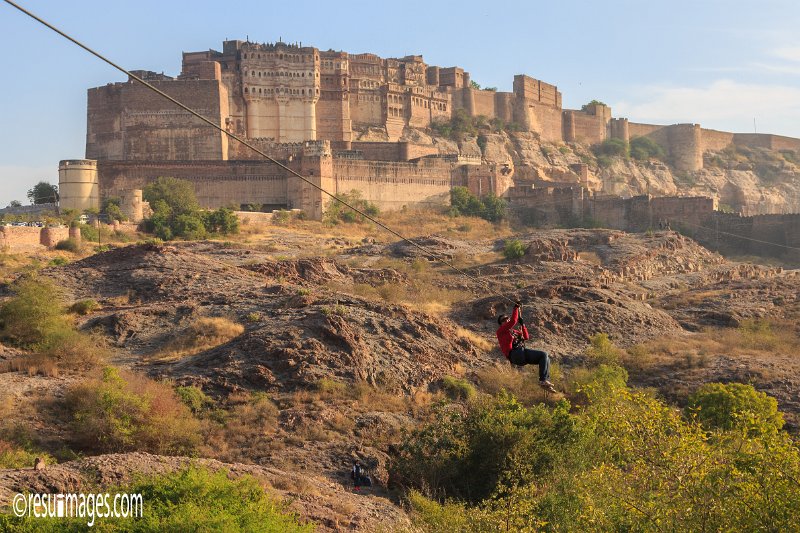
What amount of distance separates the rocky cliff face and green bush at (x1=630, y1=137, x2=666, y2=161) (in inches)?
30.5

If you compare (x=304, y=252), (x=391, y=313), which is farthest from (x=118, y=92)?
(x=391, y=313)

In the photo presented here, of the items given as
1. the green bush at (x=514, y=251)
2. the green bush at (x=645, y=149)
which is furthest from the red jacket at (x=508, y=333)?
the green bush at (x=645, y=149)

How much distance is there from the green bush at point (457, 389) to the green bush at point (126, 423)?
647cm

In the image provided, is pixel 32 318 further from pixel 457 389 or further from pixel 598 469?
pixel 598 469

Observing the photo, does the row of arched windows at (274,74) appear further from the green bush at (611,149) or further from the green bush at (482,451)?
the green bush at (482,451)

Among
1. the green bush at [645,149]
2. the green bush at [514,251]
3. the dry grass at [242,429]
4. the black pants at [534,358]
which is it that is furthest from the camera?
the green bush at [645,149]

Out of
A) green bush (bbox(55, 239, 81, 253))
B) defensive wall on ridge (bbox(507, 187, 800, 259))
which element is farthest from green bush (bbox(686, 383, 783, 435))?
defensive wall on ridge (bbox(507, 187, 800, 259))

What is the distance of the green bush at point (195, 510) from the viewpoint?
1235 cm

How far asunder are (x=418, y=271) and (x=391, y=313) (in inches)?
376

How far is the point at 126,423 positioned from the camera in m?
18.9

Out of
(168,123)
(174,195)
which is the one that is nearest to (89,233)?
(174,195)

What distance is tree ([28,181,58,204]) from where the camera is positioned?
52.2m

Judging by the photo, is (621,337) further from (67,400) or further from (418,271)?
(67,400)

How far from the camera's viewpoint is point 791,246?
50250mm
